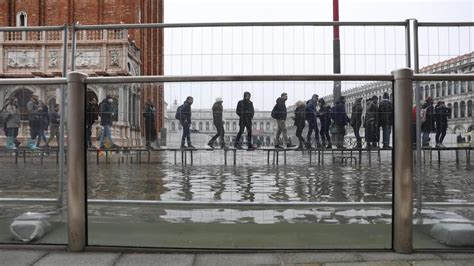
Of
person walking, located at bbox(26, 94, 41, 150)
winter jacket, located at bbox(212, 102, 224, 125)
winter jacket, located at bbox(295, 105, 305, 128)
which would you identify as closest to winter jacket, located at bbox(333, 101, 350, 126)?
winter jacket, located at bbox(295, 105, 305, 128)

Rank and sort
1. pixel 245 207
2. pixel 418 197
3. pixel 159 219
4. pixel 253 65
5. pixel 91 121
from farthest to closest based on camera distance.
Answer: pixel 253 65
pixel 245 207
pixel 159 219
pixel 418 197
pixel 91 121

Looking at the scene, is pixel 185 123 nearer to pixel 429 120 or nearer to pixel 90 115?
pixel 90 115

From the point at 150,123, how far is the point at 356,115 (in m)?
2.15

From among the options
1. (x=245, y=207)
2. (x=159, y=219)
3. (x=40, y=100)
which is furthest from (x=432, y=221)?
(x=40, y=100)

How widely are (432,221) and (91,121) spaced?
10.8 ft

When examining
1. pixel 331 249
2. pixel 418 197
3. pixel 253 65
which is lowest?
pixel 331 249

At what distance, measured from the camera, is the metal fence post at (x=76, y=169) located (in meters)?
3.80

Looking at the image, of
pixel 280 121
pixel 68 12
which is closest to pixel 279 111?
pixel 280 121

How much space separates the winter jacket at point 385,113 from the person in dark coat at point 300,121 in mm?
774

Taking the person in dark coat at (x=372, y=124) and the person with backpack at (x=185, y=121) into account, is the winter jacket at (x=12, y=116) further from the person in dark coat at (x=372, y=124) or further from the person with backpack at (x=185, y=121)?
the person in dark coat at (x=372, y=124)

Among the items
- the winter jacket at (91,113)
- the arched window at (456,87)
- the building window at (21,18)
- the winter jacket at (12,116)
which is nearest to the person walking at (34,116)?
the winter jacket at (12,116)

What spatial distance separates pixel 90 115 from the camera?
4.12 m

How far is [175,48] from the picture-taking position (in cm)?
674

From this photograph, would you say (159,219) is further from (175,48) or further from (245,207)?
(175,48)
